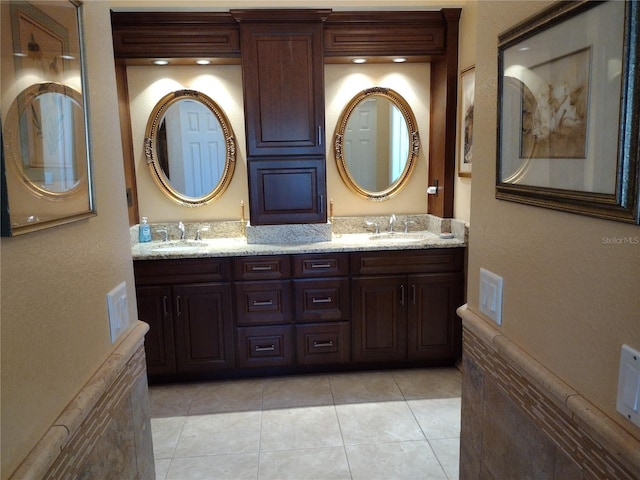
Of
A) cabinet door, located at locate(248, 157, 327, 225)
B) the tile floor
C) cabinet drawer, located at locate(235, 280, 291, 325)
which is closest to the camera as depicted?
the tile floor

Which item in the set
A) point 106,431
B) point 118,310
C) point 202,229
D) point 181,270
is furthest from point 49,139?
point 202,229

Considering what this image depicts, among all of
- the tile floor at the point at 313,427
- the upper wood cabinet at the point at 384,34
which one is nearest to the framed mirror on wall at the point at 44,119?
the tile floor at the point at 313,427

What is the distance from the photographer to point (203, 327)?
3.09 metres

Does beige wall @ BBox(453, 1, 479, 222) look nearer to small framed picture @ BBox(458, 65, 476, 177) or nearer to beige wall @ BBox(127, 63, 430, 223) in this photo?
small framed picture @ BBox(458, 65, 476, 177)

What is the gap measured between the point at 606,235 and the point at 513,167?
14.2 inches

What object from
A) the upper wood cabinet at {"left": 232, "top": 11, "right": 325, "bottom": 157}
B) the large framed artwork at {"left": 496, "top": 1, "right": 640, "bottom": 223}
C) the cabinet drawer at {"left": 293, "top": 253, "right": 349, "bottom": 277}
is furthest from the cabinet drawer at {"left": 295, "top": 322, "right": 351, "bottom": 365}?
the large framed artwork at {"left": 496, "top": 1, "right": 640, "bottom": 223}

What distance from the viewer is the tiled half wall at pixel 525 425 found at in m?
0.78

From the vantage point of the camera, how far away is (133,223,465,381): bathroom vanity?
9.98 ft

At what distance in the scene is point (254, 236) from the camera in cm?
327

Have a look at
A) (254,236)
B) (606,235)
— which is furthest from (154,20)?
(606,235)

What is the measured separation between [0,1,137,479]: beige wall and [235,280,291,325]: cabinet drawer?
1.70m

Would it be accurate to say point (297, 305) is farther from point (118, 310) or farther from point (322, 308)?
point (118, 310)

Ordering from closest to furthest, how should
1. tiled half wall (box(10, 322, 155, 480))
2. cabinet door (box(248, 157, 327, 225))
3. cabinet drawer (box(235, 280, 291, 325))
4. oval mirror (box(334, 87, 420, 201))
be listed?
tiled half wall (box(10, 322, 155, 480)) → cabinet drawer (box(235, 280, 291, 325)) → cabinet door (box(248, 157, 327, 225)) → oval mirror (box(334, 87, 420, 201))

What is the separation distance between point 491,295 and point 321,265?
6.34 ft
